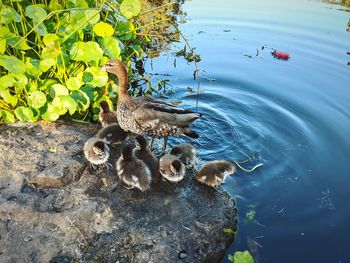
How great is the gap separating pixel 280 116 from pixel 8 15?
4.30 m

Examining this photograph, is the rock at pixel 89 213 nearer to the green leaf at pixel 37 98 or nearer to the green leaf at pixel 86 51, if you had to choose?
the green leaf at pixel 37 98

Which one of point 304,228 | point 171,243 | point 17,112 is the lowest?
point 304,228

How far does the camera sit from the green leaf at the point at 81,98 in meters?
4.61

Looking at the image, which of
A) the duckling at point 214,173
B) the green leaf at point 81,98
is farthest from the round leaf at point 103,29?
the duckling at point 214,173

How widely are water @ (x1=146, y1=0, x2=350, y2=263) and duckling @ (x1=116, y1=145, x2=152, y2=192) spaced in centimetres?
110

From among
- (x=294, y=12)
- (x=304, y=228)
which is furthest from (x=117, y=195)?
(x=294, y=12)

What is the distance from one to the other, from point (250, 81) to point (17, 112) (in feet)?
14.3

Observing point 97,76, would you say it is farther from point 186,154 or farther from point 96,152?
point 186,154

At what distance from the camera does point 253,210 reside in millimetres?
4133

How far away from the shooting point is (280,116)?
6.06m

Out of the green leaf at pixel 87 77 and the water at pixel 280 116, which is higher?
the green leaf at pixel 87 77

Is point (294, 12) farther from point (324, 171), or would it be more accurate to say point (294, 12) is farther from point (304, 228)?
point (304, 228)

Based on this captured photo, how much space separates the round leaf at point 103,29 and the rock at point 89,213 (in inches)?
55.3

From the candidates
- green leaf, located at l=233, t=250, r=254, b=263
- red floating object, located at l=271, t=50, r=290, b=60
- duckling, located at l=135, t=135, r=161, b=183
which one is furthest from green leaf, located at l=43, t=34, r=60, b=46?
red floating object, located at l=271, t=50, r=290, b=60
